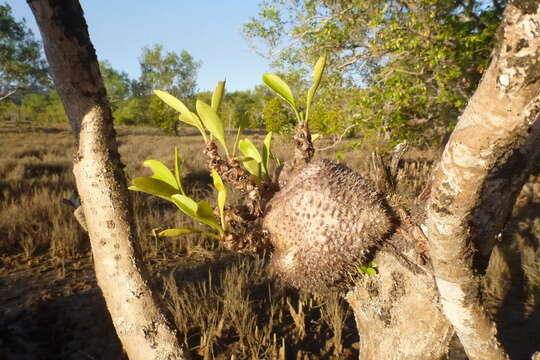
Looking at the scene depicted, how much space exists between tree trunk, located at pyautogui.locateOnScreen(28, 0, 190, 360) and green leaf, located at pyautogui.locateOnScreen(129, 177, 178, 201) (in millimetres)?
142

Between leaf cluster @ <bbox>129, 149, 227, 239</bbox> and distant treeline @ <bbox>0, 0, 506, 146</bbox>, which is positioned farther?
distant treeline @ <bbox>0, 0, 506, 146</bbox>

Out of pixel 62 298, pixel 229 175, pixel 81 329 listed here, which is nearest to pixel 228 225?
pixel 229 175

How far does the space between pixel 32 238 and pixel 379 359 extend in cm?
401

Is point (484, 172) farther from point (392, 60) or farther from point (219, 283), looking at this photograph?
point (392, 60)

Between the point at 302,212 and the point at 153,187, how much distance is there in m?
0.40

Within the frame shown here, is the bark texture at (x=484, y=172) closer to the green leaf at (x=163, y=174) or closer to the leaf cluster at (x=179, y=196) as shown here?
the leaf cluster at (x=179, y=196)

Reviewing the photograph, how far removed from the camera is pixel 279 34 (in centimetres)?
487

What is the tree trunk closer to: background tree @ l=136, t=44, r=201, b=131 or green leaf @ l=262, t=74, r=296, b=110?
green leaf @ l=262, t=74, r=296, b=110

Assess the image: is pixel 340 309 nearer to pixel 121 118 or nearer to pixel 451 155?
pixel 451 155

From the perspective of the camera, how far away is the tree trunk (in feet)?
2.78

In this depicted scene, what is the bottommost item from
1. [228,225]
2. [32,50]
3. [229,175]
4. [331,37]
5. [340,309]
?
[340,309]

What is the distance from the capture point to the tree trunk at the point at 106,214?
846mm

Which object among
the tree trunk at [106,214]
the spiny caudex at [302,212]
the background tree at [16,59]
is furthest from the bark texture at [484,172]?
the background tree at [16,59]

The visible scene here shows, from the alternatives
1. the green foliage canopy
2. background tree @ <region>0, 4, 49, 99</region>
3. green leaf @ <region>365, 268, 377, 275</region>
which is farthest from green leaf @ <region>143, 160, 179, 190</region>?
background tree @ <region>0, 4, 49, 99</region>
